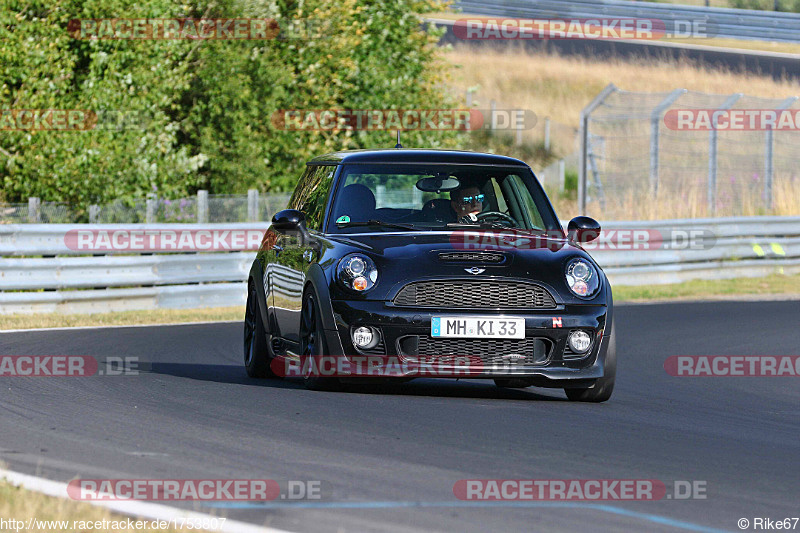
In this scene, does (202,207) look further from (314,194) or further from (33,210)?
(314,194)

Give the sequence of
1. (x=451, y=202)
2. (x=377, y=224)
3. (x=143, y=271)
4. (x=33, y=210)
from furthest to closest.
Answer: (x=33, y=210) < (x=143, y=271) < (x=451, y=202) < (x=377, y=224)

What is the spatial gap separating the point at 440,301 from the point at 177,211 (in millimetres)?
12979

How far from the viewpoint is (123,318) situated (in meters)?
16.9

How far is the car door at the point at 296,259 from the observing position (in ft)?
32.6

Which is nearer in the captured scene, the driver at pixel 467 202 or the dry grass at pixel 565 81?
the driver at pixel 467 202

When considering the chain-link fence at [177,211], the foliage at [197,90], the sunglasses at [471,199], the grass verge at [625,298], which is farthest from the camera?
the foliage at [197,90]

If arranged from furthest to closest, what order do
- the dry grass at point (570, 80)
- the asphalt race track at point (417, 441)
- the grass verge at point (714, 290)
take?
the dry grass at point (570, 80)
the grass verge at point (714, 290)
the asphalt race track at point (417, 441)

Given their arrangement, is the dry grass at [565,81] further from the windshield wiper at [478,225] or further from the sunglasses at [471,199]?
the windshield wiper at [478,225]

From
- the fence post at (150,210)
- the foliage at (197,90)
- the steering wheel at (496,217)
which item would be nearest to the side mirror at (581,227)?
the steering wheel at (496,217)

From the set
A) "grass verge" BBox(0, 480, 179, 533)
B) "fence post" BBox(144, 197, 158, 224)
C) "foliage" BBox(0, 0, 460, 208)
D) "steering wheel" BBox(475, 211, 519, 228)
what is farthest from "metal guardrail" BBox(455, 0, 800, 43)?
"grass verge" BBox(0, 480, 179, 533)

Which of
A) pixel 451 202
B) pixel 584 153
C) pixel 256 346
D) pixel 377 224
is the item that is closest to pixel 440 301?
pixel 377 224

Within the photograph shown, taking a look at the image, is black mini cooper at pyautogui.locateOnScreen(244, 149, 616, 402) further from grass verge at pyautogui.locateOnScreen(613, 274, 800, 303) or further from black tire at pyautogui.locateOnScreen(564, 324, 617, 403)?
grass verge at pyautogui.locateOnScreen(613, 274, 800, 303)

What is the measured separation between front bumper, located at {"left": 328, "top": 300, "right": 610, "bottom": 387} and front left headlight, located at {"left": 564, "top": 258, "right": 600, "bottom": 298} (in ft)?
0.39

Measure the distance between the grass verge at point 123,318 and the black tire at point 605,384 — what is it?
7.48 m
